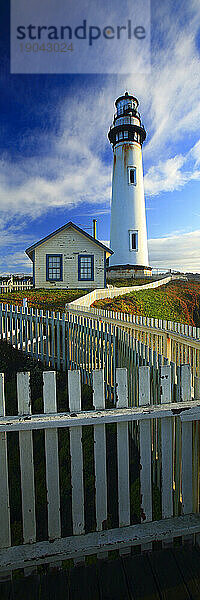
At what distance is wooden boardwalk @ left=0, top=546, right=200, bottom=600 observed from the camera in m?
1.93

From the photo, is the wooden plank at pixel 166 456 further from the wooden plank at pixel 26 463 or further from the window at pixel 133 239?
the window at pixel 133 239

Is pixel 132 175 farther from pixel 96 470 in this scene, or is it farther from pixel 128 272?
pixel 96 470

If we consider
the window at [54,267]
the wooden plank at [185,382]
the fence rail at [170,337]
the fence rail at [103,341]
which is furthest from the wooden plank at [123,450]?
the window at [54,267]

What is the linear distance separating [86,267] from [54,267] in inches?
88.5

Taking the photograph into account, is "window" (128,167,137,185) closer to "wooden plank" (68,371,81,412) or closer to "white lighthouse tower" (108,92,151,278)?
"white lighthouse tower" (108,92,151,278)

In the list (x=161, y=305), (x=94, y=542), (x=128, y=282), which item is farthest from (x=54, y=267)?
(x=94, y=542)

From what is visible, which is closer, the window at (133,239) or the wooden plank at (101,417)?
the wooden plank at (101,417)

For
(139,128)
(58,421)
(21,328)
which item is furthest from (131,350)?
(139,128)

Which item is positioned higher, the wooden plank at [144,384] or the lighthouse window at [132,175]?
the lighthouse window at [132,175]

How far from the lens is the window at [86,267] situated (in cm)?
2261

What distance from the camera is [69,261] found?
2266cm

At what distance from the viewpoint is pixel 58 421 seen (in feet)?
6.92

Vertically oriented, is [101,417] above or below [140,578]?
above

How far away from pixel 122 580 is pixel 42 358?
635 centimetres
